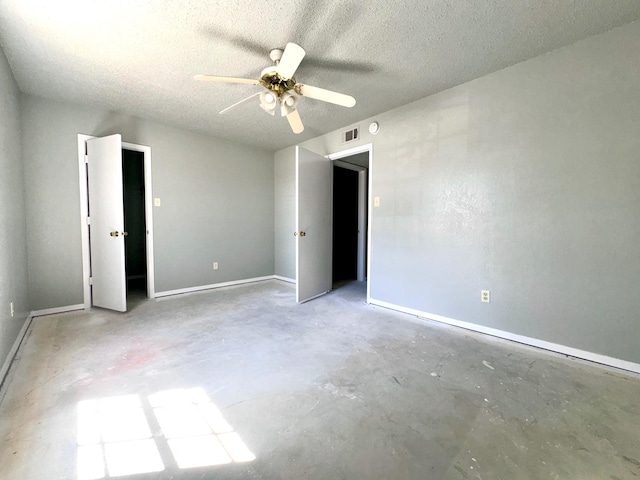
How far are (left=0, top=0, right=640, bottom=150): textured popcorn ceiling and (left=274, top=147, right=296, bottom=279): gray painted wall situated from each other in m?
1.92

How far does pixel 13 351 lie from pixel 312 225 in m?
3.01

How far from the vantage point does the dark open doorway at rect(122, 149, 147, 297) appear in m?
4.77

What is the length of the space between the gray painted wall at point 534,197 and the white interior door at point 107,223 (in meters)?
3.27

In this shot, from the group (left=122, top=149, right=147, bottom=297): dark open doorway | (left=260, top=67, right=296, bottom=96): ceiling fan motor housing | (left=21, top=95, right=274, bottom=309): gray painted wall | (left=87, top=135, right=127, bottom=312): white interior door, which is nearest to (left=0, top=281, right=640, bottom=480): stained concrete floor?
(left=87, top=135, right=127, bottom=312): white interior door

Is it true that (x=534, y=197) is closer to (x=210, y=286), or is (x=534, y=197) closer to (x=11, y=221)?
(x=210, y=286)

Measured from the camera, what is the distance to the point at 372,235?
3.37 meters

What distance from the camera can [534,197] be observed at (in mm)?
2186

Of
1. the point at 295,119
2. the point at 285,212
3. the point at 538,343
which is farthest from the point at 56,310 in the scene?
the point at 538,343

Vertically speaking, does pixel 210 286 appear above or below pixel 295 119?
below

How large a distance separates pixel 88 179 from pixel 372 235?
139 inches

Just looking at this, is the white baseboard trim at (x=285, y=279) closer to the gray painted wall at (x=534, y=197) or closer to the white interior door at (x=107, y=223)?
the gray painted wall at (x=534, y=197)

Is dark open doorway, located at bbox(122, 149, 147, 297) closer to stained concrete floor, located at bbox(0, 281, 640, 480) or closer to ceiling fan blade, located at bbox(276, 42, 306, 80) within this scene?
stained concrete floor, located at bbox(0, 281, 640, 480)

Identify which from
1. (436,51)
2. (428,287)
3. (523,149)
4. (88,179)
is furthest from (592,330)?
(88,179)

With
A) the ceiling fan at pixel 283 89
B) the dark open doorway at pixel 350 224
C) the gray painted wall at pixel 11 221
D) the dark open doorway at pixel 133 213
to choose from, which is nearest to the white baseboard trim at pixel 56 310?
the gray painted wall at pixel 11 221
